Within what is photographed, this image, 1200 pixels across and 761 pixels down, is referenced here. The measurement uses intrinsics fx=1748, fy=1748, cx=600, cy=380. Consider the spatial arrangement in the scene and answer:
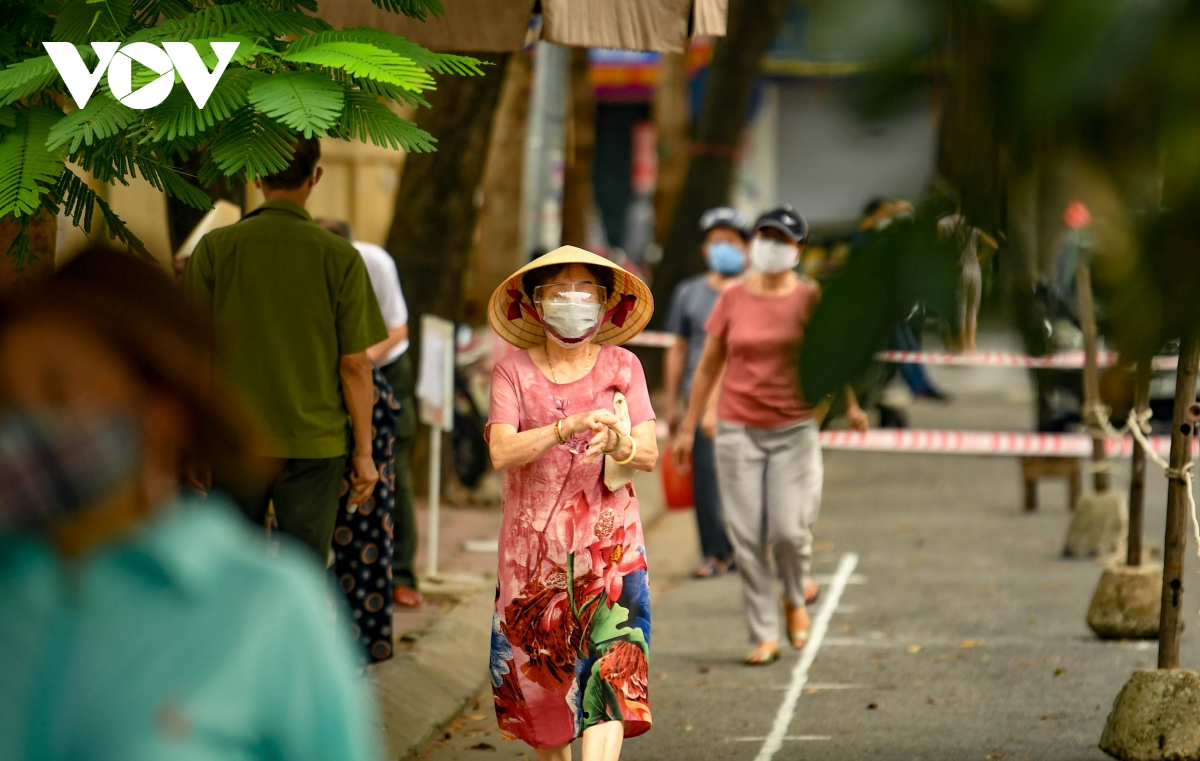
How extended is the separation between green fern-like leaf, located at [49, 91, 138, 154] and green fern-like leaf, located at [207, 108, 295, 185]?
0.68ft

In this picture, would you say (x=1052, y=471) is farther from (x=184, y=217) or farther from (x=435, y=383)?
(x=184, y=217)

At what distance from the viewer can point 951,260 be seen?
174 centimetres

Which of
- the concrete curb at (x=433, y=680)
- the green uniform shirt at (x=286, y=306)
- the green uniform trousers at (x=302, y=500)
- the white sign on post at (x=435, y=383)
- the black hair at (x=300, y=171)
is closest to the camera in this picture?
the black hair at (x=300, y=171)

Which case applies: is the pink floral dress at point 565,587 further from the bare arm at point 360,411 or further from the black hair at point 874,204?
the black hair at point 874,204

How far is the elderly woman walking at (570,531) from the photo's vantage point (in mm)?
5289

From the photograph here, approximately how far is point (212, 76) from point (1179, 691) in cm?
400

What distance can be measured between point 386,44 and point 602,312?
5.76 feet

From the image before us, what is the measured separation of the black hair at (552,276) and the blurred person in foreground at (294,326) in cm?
65

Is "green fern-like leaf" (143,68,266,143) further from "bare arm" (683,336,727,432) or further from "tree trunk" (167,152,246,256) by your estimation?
"bare arm" (683,336,727,432)

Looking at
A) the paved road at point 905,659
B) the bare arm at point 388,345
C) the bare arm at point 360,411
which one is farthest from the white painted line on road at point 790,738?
the bare arm at point 388,345

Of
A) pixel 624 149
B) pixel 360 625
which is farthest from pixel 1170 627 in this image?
pixel 624 149

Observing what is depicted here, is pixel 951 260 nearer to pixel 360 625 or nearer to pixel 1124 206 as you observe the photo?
pixel 1124 206

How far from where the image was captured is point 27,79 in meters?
4.06

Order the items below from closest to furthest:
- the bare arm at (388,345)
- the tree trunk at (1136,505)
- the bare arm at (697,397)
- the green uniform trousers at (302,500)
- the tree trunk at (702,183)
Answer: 1. the green uniform trousers at (302,500)
2. the tree trunk at (1136,505)
3. the bare arm at (388,345)
4. the bare arm at (697,397)
5. the tree trunk at (702,183)
